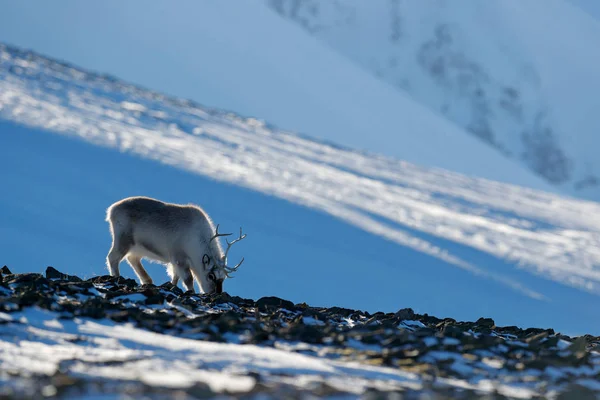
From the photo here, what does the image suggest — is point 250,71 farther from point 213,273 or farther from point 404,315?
point 404,315

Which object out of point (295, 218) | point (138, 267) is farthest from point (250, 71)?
point (138, 267)

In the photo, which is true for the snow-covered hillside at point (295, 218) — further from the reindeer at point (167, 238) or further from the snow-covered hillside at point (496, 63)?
the snow-covered hillside at point (496, 63)

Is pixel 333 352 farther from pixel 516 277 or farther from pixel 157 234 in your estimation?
pixel 516 277

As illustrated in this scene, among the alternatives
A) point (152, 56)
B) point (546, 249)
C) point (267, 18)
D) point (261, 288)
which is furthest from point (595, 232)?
point (267, 18)

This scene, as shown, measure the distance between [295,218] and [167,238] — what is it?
364 inches

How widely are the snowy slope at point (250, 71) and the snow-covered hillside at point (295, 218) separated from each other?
45.6 ft

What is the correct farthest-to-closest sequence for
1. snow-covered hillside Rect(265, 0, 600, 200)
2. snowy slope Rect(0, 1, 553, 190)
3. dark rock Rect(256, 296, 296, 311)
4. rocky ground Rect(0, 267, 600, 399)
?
1. snow-covered hillside Rect(265, 0, 600, 200)
2. snowy slope Rect(0, 1, 553, 190)
3. dark rock Rect(256, 296, 296, 311)
4. rocky ground Rect(0, 267, 600, 399)

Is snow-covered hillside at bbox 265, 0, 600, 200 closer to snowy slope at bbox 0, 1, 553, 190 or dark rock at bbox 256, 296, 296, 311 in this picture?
snowy slope at bbox 0, 1, 553, 190

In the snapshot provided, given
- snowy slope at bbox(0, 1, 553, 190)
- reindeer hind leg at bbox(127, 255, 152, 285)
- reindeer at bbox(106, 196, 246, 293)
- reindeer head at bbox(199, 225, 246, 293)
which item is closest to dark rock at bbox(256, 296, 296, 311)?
reindeer head at bbox(199, 225, 246, 293)

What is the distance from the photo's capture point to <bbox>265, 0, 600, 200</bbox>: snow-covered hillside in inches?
3696

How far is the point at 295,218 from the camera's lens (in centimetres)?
2005

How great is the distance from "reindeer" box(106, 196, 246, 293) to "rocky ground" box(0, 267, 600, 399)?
2.04 metres

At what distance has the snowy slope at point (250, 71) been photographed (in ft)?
144

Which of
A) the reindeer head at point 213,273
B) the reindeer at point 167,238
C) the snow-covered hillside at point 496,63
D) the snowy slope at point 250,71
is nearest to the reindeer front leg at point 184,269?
the reindeer at point 167,238
